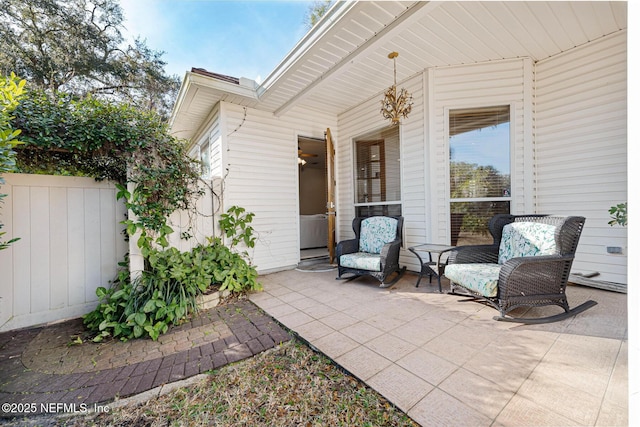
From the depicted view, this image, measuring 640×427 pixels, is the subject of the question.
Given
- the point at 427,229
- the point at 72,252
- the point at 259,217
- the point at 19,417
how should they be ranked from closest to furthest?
the point at 19,417 → the point at 72,252 → the point at 427,229 → the point at 259,217

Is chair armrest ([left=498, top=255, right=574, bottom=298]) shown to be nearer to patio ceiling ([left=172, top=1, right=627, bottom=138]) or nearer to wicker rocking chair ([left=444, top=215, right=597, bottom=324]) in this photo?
wicker rocking chair ([left=444, top=215, right=597, bottom=324])

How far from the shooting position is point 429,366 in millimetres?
1743

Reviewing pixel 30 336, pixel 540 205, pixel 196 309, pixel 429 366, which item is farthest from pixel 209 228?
pixel 540 205

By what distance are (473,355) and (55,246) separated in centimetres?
418

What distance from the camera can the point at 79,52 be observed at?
22.0 ft

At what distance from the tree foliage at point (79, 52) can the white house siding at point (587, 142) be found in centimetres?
940

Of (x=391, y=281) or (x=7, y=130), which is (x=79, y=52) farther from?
(x=391, y=281)

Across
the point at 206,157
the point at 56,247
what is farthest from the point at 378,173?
the point at 56,247

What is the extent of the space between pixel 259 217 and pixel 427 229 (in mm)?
2891

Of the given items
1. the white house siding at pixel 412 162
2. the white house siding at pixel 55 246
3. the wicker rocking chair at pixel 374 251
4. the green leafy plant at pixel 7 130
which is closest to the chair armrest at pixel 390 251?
the wicker rocking chair at pixel 374 251

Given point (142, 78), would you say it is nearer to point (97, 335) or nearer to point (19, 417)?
Result: point (97, 335)

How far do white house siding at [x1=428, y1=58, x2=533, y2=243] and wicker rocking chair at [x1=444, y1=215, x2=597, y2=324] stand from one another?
1.06m

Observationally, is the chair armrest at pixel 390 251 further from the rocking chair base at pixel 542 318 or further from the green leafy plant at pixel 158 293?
the green leafy plant at pixel 158 293

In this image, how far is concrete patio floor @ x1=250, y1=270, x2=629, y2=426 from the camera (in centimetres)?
136
